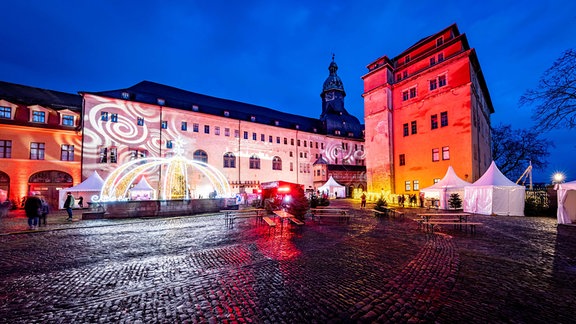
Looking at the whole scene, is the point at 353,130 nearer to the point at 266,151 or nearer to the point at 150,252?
the point at 266,151

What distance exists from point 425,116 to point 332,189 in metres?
20.3

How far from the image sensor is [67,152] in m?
27.5

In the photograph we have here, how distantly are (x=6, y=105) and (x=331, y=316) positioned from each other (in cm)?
3620

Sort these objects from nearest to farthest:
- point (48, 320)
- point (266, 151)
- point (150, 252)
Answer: point (48, 320) → point (150, 252) → point (266, 151)

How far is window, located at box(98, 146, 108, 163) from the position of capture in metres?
29.1

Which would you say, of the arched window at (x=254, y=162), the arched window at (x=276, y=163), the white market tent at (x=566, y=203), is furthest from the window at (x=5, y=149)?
the white market tent at (x=566, y=203)

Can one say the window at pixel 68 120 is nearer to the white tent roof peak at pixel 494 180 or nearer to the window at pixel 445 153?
the white tent roof peak at pixel 494 180

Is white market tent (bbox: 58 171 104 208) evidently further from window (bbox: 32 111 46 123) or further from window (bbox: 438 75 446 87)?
window (bbox: 438 75 446 87)

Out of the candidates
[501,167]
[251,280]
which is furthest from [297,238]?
[501,167]

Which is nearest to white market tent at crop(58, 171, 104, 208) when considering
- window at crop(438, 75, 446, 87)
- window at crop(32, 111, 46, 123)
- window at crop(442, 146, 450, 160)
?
window at crop(32, 111, 46, 123)

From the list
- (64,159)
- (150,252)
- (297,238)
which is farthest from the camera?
(64,159)

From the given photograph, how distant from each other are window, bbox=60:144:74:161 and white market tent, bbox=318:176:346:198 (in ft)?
107

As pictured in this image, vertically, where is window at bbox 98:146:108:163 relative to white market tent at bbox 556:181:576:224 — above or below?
above

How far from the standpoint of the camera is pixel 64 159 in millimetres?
27281
